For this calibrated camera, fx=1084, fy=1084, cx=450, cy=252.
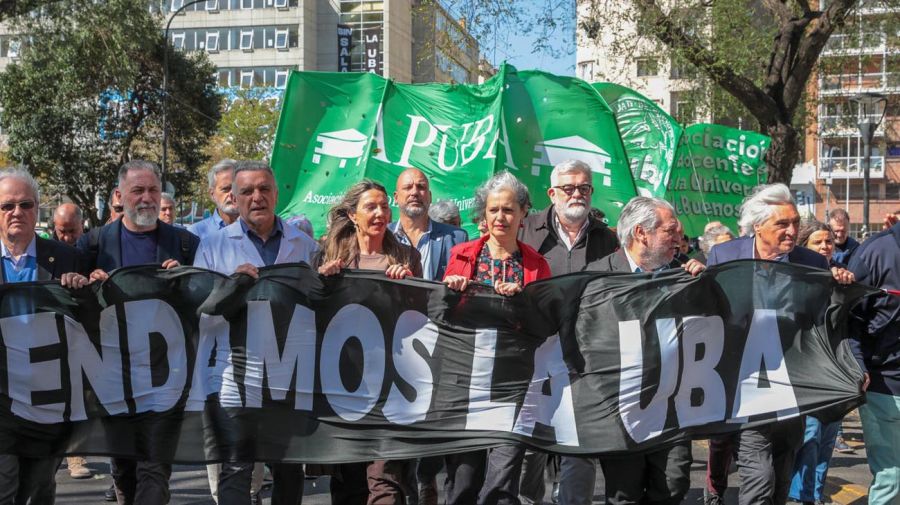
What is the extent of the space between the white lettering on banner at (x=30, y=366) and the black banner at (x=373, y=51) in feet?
249

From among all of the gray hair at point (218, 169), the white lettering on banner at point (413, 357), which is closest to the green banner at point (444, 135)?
the gray hair at point (218, 169)

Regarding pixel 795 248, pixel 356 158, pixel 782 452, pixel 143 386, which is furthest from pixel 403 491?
pixel 356 158

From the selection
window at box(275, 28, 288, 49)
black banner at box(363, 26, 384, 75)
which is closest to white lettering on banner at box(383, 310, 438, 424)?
black banner at box(363, 26, 384, 75)

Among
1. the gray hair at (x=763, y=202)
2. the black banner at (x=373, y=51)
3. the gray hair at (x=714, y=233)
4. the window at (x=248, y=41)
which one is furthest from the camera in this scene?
the window at (x=248, y=41)

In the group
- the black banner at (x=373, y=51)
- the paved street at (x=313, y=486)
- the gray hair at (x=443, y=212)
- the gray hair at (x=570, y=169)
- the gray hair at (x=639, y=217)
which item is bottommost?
the paved street at (x=313, y=486)

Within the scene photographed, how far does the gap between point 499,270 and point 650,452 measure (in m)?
1.19

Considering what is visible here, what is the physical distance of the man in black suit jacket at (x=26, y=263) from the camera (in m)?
5.24

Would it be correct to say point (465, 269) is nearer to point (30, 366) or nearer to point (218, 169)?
point (30, 366)

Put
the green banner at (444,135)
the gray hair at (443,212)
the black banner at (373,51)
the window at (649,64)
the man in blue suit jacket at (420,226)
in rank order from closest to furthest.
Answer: the man in blue suit jacket at (420,226) < the gray hair at (443,212) < the green banner at (444,135) < the window at (649,64) < the black banner at (373,51)

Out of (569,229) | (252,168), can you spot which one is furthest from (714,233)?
(252,168)

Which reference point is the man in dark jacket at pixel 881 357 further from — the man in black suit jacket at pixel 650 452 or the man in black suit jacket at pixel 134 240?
the man in black suit jacket at pixel 134 240

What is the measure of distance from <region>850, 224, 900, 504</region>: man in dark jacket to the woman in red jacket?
1689mm

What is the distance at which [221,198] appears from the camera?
7.56 metres

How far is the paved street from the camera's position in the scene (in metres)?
7.47
